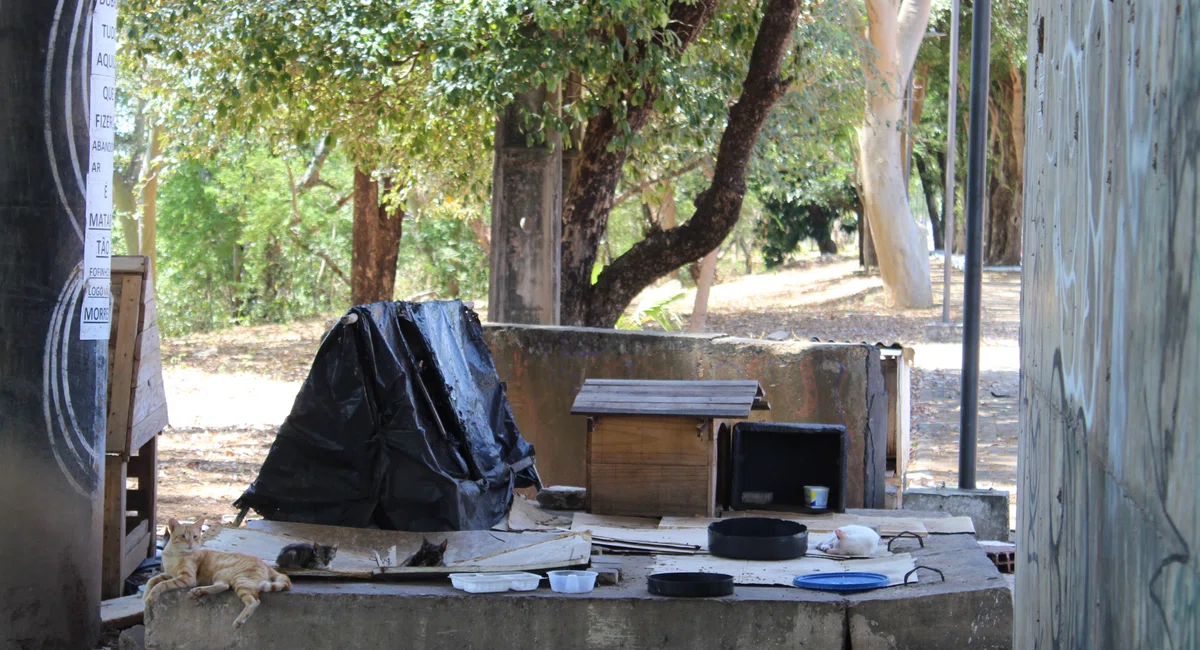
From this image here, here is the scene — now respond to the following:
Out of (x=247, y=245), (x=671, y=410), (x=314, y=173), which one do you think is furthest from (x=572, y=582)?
(x=247, y=245)

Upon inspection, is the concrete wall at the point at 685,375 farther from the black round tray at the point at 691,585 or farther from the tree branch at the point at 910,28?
the tree branch at the point at 910,28

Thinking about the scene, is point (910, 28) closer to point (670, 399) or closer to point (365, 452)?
point (670, 399)

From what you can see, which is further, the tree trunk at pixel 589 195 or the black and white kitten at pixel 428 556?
the tree trunk at pixel 589 195

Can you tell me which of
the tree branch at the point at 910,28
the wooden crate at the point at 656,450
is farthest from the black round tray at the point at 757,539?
the tree branch at the point at 910,28

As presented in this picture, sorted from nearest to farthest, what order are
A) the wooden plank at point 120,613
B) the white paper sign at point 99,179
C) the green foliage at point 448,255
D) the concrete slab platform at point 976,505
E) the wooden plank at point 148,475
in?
the white paper sign at point 99,179 → the wooden plank at point 120,613 → the wooden plank at point 148,475 → the concrete slab platform at point 976,505 → the green foliage at point 448,255

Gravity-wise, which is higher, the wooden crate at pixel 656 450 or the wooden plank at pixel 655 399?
the wooden plank at pixel 655 399

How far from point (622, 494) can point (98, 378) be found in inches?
112

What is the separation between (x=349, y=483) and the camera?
6.04 m

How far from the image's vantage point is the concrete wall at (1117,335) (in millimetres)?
1578

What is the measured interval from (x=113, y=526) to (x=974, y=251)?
5984 millimetres

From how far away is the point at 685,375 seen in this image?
8.27 metres

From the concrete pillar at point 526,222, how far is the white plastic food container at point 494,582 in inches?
218

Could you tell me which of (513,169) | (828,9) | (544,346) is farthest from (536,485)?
(828,9)

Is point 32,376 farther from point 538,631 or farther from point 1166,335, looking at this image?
point 1166,335
